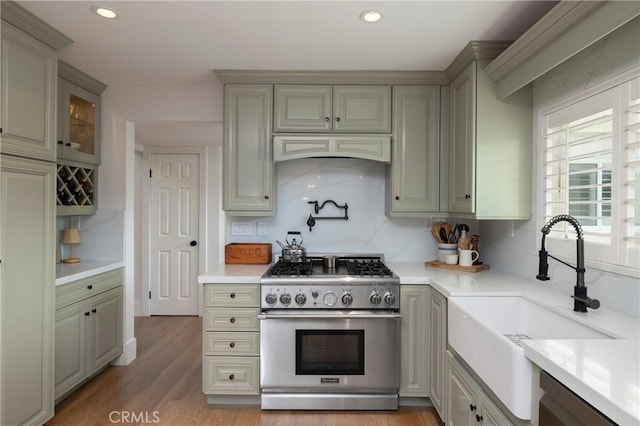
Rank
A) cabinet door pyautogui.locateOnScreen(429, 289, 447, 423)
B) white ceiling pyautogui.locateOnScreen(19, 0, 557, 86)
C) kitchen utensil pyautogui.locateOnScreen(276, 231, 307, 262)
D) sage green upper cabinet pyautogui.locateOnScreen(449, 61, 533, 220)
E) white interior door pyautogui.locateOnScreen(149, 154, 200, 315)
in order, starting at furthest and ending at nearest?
white interior door pyautogui.locateOnScreen(149, 154, 200, 315) < kitchen utensil pyautogui.locateOnScreen(276, 231, 307, 262) < sage green upper cabinet pyautogui.locateOnScreen(449, 61, 533, 220) < cabinet door pyautogui.locateOnScreen(429, 289, 447, 423) < white ceiling pyautogui.locateOnScreen(19, 0, 557, 86)

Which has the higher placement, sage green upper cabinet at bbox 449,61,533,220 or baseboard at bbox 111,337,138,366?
sage green upper cabinet at bbox 449,61,533,220

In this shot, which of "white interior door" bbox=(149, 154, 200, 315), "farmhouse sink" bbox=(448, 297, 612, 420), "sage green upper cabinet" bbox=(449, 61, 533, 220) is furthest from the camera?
"white interior door" bbox=(149, 154, 200, 315)

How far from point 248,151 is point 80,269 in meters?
1.53

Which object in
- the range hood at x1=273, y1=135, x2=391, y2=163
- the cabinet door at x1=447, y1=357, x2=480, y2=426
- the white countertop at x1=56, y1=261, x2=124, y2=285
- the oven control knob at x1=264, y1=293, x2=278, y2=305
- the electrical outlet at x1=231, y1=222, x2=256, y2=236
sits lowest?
the cabinet door at x1=447, y1=357, x2=480, y2=426

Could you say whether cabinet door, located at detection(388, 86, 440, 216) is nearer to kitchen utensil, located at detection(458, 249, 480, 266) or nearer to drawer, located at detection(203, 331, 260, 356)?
kitchen utensil, located at detection(458, 249, 480, 266)

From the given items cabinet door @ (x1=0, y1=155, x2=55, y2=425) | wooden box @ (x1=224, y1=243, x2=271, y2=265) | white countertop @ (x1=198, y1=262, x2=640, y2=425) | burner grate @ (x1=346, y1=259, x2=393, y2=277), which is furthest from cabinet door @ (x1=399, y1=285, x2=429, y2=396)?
cabinet door @ (x1=0, y1=155, x2=55, y2=425)

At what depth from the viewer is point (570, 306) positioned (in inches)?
66.7

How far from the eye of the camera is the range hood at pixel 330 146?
270 centimetres

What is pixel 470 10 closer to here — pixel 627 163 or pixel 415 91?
pixel 415 91

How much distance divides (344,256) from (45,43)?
2.47 meters

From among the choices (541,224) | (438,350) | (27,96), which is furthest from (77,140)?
(541,224)

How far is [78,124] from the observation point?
2920mm

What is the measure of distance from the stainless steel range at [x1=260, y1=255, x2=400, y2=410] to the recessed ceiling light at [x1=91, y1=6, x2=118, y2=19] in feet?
5.78

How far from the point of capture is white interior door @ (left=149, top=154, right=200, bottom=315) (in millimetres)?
4617
